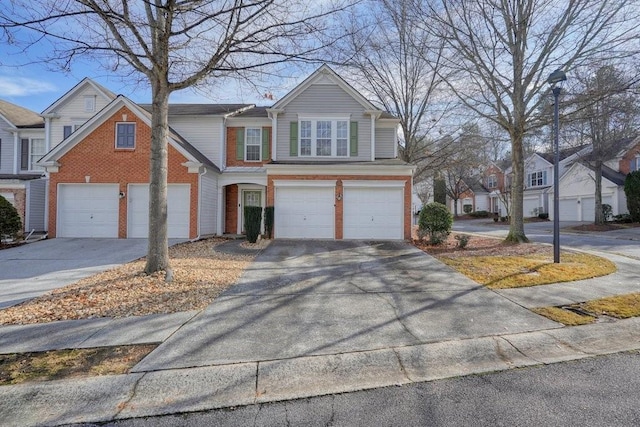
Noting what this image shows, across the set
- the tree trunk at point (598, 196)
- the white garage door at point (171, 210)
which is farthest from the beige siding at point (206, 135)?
the tree trunk at point (598, 196)

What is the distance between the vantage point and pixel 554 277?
756 centimetres

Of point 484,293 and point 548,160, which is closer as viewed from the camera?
point 484,293

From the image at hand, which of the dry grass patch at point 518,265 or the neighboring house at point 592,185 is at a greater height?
the neighboring house at point 592,185

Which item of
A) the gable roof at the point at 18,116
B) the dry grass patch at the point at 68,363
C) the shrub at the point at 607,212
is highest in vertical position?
the gable roof at the point at 18,116

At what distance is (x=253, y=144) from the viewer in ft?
56.5

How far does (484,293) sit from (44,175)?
21272 millimetres

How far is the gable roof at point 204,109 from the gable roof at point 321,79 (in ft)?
10.7

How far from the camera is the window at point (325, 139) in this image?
15.8m

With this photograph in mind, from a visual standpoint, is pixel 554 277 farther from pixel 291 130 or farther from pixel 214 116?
pixel 214 116

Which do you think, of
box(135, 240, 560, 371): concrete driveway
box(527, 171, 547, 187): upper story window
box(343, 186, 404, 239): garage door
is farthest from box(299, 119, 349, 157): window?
box(527, 171, 547, 187): upper story window

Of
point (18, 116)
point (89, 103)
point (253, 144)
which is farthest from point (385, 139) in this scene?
point (18, 116)

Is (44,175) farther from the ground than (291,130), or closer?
closer

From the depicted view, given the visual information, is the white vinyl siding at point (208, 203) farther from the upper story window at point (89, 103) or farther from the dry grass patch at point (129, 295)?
the upper story window at point (89, 103)

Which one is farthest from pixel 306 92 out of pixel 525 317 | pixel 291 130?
pixel 525 317
